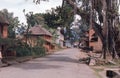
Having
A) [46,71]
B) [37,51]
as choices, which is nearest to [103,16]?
[46,71]

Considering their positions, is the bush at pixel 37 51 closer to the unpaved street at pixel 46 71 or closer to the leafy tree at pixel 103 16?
the leafy tree at pixel 103 16

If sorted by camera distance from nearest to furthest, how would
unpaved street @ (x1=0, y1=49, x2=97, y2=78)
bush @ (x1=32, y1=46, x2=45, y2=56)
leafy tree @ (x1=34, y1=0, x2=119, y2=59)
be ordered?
unpaved street @ (x1=0, y1=49, x2=97, y2=78), leafy tree @ (x1=34, y1=0, x2=119, y2=59), bush @ (x1=32, y1=46, x2=45, y2=56)

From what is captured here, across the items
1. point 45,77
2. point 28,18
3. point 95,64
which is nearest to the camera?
point 45,77

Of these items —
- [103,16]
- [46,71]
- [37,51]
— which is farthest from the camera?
[37,51]

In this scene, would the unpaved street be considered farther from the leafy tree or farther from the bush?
the bush

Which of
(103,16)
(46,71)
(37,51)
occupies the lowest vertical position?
(37,51)

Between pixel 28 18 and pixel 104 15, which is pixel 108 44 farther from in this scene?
pixel 28 18

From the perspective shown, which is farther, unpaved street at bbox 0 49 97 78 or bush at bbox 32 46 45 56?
bush at bbox 32 46 45 56

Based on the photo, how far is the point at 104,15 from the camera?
35500mm

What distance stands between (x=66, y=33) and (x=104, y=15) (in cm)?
12351

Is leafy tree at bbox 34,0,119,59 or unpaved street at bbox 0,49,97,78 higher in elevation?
leafy tree at bbox 34,0,119,59

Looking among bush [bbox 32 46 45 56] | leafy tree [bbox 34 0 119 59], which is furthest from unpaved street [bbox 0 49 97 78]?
bush [bbox 32 46 45 56]

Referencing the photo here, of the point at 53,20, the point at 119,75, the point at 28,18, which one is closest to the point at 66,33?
the point at 53,20

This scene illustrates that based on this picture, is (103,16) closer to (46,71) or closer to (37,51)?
(46,71)
